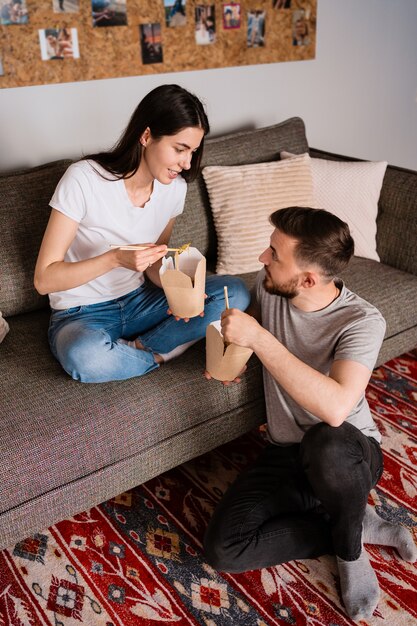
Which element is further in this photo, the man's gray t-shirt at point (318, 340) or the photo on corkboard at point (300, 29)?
the photo on corkboard at point (300, 29)

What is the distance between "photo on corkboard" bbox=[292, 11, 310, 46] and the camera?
293 cm

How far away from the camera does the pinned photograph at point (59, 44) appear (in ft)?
7.39

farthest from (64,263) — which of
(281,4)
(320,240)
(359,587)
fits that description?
(281,4)

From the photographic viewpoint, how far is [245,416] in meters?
1.92

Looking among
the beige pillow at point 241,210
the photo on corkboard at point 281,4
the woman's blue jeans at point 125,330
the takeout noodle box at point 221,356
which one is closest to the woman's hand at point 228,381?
the takeout noodle box at point 221,356

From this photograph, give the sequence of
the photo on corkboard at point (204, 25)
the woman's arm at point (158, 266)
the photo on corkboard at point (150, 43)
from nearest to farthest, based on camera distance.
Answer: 1. the woman's arm at point (158, 266)
2. the photo on corkboard at point (150, 43)
3. the photo on corkboard at point (204, 25)

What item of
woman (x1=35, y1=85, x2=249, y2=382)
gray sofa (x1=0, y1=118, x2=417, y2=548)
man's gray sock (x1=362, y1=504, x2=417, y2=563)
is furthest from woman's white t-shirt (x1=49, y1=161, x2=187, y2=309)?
man's gray sock (x1=362, y1=504, x2=417, y2=563)

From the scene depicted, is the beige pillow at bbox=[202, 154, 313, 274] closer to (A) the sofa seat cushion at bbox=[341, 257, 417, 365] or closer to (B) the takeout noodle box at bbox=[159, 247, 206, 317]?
(A) the sofa seat cushion at bbox=[341, 257, 417, 365]

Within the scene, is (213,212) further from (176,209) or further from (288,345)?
(288,345)

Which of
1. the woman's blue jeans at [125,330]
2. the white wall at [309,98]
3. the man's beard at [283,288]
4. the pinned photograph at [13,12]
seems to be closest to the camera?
the man's beard at [283,288]

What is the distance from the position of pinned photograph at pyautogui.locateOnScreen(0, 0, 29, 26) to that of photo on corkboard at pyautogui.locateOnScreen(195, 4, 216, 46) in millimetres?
722

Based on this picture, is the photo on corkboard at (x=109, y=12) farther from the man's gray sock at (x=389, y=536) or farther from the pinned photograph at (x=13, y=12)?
the man's gray sock at (x=389, y=536)

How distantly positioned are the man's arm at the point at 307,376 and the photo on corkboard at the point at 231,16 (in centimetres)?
164

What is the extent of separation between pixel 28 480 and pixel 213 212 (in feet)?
3.98
